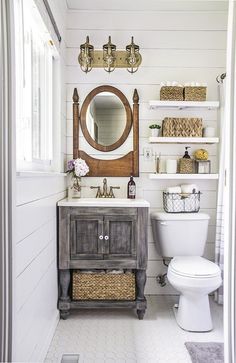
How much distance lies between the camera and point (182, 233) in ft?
8.21

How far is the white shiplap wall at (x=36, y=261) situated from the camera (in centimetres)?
132

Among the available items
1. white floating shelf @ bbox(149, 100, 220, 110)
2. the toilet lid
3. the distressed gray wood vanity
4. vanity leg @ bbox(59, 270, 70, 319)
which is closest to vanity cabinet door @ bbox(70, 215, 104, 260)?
the distressed gray wood vanity

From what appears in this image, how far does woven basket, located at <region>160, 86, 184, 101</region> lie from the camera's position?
8.75ft

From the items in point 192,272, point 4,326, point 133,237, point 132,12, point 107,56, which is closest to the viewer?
point 4,326

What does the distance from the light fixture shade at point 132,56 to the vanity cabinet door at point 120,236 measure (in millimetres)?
1320

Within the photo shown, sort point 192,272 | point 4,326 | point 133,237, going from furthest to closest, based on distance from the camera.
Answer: point 133,237
point 192,272
point 4,326

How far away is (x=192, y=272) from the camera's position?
213 centimetres

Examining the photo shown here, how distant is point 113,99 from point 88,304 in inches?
70.0

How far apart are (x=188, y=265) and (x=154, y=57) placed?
1868 millimetres

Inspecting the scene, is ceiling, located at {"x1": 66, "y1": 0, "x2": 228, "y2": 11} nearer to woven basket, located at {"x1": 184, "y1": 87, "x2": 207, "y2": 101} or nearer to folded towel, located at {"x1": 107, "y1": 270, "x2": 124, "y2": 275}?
woven basket, located at {"x1": 184, "y1": 87, "x2": 207, "y2": 101}

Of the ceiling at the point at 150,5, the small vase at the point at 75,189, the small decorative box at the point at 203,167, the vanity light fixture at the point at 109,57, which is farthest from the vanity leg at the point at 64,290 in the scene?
the ceiling at the point at 150,5

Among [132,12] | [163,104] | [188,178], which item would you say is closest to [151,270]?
[188,178]

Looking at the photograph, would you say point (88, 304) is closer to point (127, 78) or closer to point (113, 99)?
point (113, 99)

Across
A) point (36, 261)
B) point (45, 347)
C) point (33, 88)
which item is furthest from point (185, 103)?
point (45, 347)
